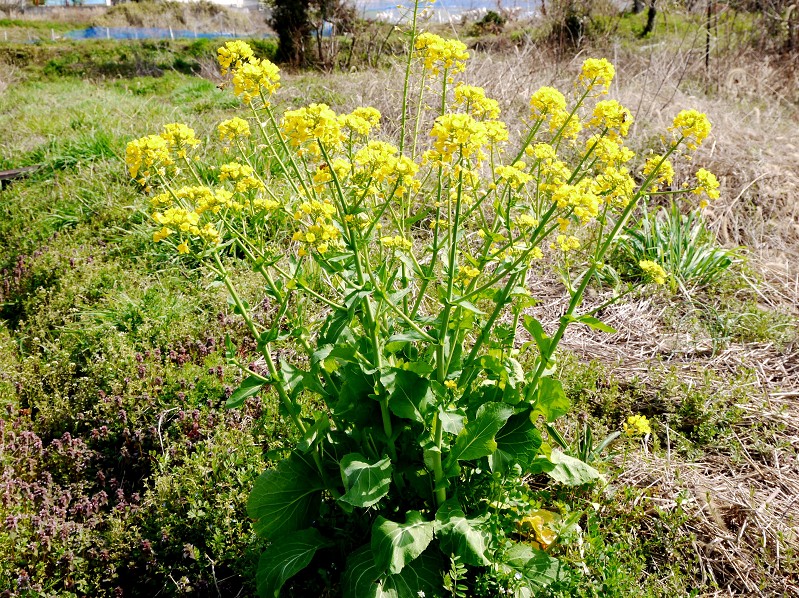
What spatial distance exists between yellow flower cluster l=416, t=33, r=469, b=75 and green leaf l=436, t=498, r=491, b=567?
1.55 m

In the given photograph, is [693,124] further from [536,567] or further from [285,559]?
[285,559]

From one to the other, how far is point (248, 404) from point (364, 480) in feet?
4.74

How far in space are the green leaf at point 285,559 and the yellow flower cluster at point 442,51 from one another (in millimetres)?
1777

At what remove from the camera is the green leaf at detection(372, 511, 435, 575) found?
6.35 ft

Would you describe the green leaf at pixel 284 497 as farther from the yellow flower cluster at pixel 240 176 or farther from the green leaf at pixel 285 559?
the yellow flower cluster at pixel 240 176

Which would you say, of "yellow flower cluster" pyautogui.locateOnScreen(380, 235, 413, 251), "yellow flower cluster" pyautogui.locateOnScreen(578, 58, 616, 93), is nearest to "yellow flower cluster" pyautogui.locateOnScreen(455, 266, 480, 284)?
"yellow flower cluster" pyautogui.locateOnScreen(380, 235, 413, 251)

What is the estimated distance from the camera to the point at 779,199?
526 centimetres

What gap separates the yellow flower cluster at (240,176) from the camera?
1962 millimetres

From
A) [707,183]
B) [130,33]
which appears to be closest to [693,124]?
[707,183]

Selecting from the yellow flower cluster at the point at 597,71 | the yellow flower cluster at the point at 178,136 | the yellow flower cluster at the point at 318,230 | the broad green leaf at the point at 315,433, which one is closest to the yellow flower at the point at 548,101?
the yellow flower cluster at the point at 597,71

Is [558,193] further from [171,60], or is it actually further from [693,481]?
[171,60]

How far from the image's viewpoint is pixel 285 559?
2.15 meters

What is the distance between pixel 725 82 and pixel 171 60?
1388 cm

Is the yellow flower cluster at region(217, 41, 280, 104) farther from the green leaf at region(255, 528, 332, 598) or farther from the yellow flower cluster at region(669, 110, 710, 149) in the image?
the green leaf at region(255, 528, 332, 598)
